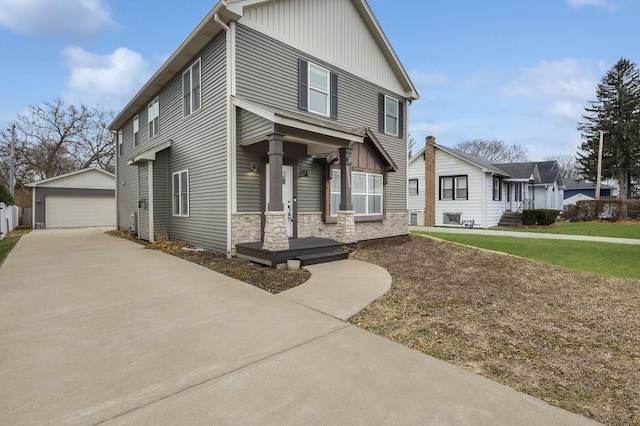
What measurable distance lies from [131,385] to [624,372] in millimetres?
4137

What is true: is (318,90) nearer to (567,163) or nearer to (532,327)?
(532,327)

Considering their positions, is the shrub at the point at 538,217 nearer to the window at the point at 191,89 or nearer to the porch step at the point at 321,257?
the porch step at the point at 321,257

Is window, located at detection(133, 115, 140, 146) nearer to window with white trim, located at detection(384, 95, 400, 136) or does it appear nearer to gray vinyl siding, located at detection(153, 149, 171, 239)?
gray vinyl siding, located at detection(153, 149, 171, 239)

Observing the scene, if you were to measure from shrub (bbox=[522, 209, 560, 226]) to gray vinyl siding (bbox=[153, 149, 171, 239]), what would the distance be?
18541 millimetres

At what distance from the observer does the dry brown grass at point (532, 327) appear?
2.57 m

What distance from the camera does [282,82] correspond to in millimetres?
8961

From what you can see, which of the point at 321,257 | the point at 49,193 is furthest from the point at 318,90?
the point at 49,193

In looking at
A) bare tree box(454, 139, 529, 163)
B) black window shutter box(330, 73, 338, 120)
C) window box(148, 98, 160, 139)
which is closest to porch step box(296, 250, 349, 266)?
black window shutter box(330, 73, 338, 120)

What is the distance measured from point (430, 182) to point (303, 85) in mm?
12668

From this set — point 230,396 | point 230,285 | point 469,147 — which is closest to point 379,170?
point 230,285

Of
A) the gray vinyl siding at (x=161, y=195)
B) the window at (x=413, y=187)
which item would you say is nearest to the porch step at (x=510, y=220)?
the window at (x=413, y=187)

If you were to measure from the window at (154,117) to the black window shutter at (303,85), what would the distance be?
656cm

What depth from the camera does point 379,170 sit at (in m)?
11.2

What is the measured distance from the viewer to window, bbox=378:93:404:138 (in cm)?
1231
